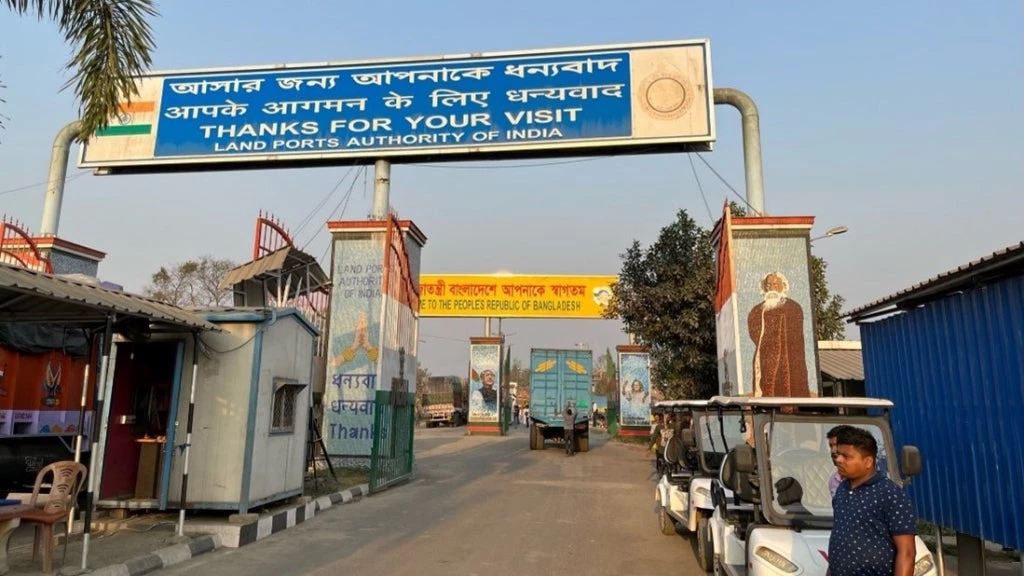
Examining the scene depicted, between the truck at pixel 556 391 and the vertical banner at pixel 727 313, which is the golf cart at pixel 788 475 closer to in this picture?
the vertical banner at pixel 727 313

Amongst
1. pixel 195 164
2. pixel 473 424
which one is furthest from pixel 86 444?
pixel 473 424

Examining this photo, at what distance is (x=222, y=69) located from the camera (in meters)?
15.8

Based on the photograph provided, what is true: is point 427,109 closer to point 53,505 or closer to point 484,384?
point 53,505

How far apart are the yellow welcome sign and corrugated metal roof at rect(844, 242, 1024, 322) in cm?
2651

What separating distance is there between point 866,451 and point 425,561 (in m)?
4.99

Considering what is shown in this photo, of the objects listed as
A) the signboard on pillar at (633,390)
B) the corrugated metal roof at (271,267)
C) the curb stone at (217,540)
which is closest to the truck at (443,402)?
the signboard on pillar at (633,390)

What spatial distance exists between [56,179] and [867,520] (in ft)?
59.7

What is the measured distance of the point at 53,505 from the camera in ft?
19.2

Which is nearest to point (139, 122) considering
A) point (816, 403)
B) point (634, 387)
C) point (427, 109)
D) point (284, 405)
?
point (427, 109)

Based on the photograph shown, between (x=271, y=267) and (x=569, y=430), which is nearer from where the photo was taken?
(x=271, y=267)

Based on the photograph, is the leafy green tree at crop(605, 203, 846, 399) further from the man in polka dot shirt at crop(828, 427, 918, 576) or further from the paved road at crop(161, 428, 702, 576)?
the man in polka dot shirt at crop(828, 427, 918, 576)

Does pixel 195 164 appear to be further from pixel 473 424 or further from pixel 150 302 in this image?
pixel 473 424

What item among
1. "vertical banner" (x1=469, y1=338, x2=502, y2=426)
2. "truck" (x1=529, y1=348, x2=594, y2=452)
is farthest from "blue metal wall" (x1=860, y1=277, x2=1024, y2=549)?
"vertical banner" (x1=469, y1=338, x2=502, y2=426)

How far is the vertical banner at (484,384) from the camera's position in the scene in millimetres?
30828
